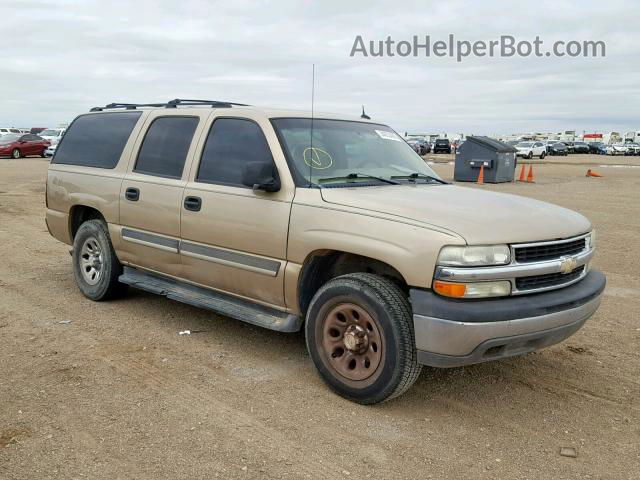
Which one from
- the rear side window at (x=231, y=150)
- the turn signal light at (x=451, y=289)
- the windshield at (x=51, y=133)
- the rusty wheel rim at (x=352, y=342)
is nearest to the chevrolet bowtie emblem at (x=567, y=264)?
the turn signal light at (x=451, y=289)

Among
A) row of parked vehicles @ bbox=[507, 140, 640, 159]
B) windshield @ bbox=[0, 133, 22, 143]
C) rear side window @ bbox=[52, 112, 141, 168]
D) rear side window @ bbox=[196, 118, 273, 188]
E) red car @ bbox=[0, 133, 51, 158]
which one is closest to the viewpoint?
rear side window @ bbox=[196, 118, 273, 188]

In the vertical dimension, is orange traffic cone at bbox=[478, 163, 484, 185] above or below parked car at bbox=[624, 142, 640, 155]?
below

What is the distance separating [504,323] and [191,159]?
2799 mm

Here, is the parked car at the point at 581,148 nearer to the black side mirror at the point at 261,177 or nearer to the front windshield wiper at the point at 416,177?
the front windshield wiper at the point at 416,177

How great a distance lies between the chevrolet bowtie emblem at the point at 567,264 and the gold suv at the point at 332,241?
0.01m

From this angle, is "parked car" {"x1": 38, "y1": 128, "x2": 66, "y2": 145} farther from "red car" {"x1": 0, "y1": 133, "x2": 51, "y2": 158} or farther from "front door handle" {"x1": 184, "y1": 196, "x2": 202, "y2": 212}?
"front door handle" {"x1": 184, "y1": 196, "x2": 202, "y2": 212}

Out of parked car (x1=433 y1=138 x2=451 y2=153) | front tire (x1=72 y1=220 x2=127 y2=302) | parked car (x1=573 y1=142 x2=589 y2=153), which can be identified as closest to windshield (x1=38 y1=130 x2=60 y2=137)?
parked car (x1=433 y1=138 x2=451 y2=153)

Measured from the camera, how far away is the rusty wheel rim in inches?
149

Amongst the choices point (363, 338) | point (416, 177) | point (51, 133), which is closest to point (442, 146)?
point (51, 133)

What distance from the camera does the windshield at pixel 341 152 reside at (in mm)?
4441

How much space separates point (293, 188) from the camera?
4246mm

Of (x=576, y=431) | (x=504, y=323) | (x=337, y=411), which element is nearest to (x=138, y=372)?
(x=337, y=411)

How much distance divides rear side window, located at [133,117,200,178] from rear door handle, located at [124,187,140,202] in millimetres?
177

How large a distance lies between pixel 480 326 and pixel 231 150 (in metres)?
2.38
